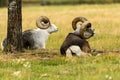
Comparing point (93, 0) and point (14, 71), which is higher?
point (14, 71)

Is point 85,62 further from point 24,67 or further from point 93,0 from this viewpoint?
point 93,0

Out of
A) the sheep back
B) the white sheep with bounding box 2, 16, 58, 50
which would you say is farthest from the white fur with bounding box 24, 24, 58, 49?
the sheep back

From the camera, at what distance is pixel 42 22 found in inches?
618

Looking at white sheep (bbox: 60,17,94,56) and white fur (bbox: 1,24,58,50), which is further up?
white sheep (bbox: 60,17,94,56)

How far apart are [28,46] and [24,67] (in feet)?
14.3

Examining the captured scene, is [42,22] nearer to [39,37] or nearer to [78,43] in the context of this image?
[39,37]

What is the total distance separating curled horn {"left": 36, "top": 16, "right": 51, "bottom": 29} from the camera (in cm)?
1536

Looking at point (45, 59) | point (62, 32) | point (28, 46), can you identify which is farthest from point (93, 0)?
point (45, 59)

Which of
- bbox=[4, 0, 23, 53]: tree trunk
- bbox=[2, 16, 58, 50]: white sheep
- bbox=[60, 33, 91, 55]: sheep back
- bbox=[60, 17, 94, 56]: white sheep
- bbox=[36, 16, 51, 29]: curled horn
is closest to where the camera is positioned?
bbox=[60, 17, 94, 56]: white sheep

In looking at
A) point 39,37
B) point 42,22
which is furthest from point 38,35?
point 42,22

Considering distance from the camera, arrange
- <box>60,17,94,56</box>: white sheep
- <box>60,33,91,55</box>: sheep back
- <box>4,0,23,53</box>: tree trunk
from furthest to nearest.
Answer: <box>4,0,23,53</box>: tree trunk → <box>60,33,91,55</box>: sheep back → <box>60,17,94,56</box>: white sheep

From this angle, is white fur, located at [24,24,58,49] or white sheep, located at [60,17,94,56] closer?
white sheep, located at [60,17,94,56]

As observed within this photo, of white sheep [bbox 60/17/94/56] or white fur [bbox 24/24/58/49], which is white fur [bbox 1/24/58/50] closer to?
white fur [bbox 24/24/58/49]

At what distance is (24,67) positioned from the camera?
35.4 ft
